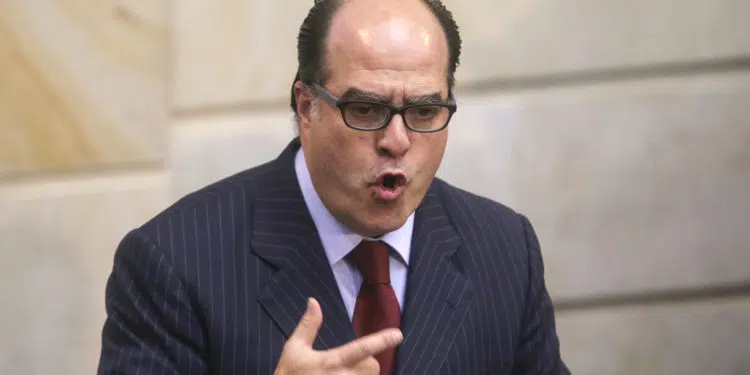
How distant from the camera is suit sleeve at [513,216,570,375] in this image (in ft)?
7.71

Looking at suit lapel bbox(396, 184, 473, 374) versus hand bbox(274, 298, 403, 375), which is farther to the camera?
suit lapel bbox(396, 184, 473, 374)

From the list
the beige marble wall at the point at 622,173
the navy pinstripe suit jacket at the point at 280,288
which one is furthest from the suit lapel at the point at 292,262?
the beige marble wall at the point at 622,173

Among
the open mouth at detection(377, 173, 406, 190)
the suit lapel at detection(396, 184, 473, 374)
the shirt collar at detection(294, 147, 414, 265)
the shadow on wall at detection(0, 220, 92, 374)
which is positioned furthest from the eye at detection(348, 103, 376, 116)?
the shadow on wall at detection(0, 220, 92, 374)

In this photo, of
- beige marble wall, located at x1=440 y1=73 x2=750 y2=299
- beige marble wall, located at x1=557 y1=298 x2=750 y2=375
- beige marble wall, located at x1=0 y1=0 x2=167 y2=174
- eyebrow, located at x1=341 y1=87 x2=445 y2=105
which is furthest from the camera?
beige marble wall, located at x1=557 y1=298 x2=750 y2=375

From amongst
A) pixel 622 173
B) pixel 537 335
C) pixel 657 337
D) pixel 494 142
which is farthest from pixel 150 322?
pixel 657 337

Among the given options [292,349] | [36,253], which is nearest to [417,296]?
[292,349]

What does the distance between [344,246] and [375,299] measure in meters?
0.12

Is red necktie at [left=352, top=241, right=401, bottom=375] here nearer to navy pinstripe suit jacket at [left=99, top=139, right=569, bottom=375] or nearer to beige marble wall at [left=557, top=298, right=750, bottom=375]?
navy pinstripe suit jacket at [left=99, top=139, right=569, bottom=375]

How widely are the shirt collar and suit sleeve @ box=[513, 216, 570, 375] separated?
0.28 m

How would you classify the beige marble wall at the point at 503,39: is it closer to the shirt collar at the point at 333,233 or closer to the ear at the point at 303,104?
the shirt collar at the point at 333,233

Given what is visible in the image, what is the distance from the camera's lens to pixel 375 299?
85.9 inches

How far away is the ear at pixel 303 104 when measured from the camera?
2133 millimetres

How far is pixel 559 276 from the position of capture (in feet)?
10.8

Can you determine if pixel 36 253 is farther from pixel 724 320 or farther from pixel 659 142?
pixel 724 320
